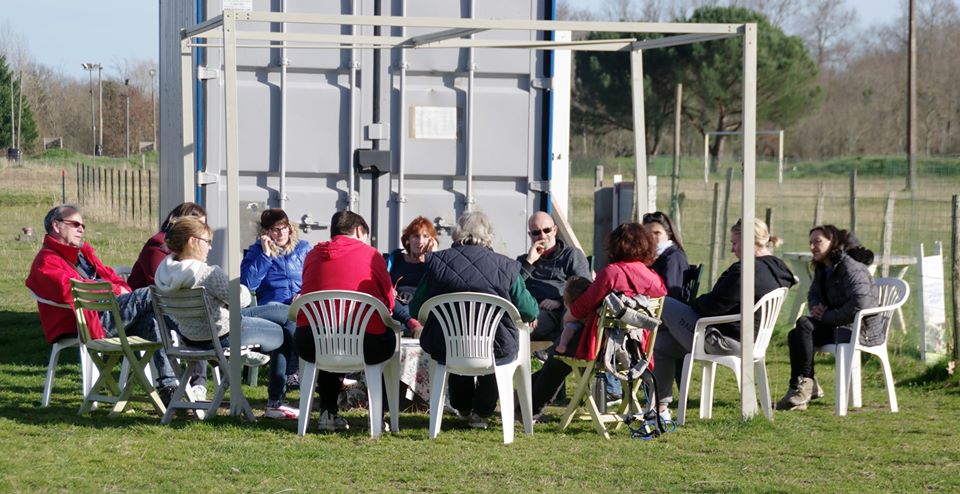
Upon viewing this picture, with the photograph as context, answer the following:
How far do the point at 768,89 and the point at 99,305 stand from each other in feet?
154

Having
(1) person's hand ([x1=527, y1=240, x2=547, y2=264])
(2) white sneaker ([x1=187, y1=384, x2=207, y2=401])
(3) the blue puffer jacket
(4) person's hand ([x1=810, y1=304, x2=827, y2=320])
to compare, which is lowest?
(2) white sneaker ([x1=187, y1=384, x2=207, y2=401])

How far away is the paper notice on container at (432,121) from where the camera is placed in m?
8.96

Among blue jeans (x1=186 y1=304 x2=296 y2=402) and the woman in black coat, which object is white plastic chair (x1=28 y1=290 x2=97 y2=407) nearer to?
blue jeans (x1=186 y1=304 x2=296 y2=402)

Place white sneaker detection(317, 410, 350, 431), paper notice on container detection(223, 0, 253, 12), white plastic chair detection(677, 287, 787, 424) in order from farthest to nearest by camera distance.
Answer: paper notice on container detection(223, 0, 253, 12) → white plastic chair detection(677, 287, 787, 424) → white sneaker detection(317, 410, 350, 431)

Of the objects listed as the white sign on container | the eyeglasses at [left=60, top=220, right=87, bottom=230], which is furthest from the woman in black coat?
the eyeglasses at [left=60, top=220, right=87, bottom=230]

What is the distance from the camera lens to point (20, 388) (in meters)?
8.30

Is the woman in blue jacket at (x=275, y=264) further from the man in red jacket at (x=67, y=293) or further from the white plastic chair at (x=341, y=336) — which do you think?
the white plastic chair at (x=341, y=336)

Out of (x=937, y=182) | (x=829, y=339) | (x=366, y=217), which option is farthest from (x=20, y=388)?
(x=937, y=182)

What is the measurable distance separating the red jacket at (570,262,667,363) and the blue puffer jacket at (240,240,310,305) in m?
Result: 2.19

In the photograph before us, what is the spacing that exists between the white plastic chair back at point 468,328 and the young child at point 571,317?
1.26 feet

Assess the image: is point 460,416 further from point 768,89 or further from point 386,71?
point 768,89

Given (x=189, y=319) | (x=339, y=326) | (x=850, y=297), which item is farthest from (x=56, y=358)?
(x=850, y=297)

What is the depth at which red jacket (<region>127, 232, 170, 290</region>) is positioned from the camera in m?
8.10

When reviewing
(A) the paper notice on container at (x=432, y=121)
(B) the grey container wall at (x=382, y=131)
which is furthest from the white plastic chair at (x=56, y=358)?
(A) the paper notice on container at (x=432, y=121)
